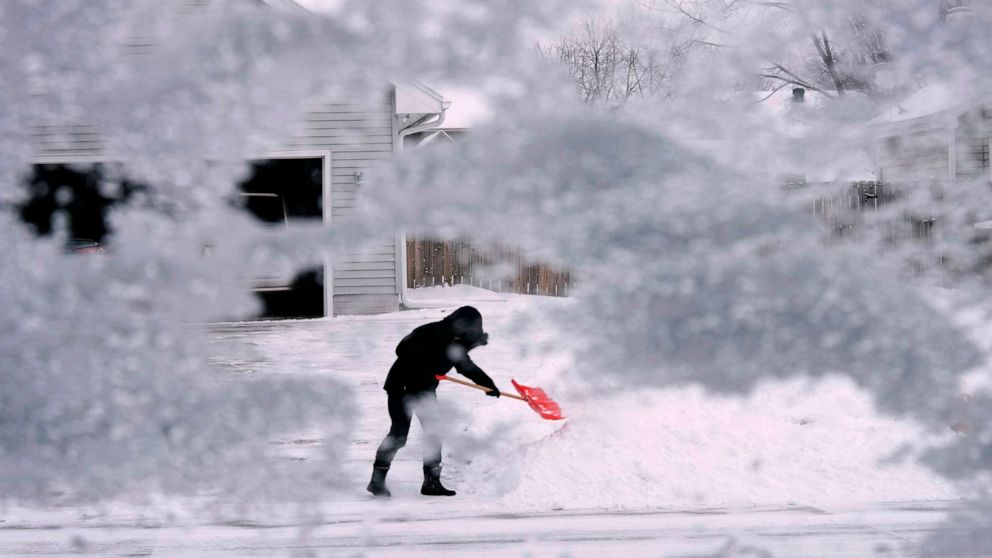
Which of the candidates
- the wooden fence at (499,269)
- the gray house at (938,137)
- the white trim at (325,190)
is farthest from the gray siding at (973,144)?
the white trim at (325,190)

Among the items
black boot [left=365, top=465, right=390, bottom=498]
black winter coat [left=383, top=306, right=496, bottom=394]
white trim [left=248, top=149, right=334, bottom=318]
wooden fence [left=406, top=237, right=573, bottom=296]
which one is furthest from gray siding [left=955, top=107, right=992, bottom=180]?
black boot [left=365, top=465, right=390, bottom=498]

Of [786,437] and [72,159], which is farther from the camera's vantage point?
[786,437]

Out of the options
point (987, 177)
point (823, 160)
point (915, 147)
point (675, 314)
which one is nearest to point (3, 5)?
point (675, 314)

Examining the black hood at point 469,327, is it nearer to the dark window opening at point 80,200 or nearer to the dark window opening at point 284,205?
the dark window opening at point 284,205

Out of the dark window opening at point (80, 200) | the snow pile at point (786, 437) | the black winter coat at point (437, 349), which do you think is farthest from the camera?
→ the black winter coat at point (437, 349)

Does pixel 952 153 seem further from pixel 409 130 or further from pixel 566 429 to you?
pixel 566 429

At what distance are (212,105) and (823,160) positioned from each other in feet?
2.35

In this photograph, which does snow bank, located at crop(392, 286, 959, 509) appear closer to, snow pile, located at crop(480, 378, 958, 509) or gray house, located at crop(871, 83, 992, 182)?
snow pile, located at crop(480, 378, 958, 509)

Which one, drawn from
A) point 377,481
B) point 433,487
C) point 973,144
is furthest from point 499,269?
point 433,487

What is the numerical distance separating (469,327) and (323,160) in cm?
37

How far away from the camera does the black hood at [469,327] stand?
123cm

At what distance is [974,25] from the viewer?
1089 mm

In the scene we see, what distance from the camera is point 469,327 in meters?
1.28

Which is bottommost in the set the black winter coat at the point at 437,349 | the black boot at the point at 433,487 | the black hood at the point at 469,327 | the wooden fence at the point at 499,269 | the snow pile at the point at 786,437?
the black boot at the point at 433,487
